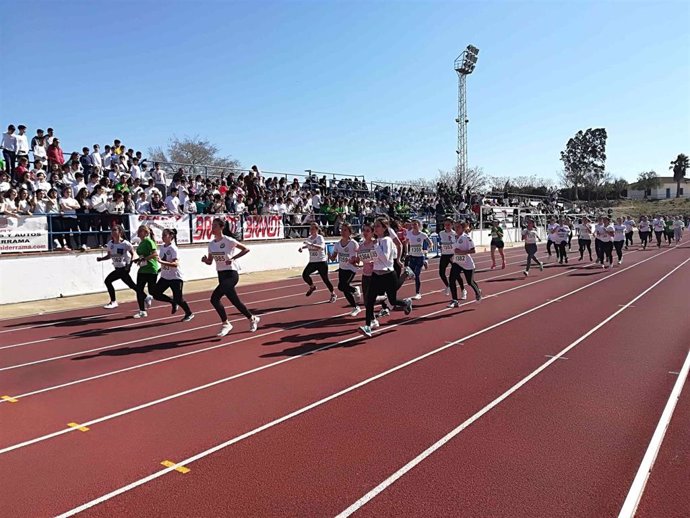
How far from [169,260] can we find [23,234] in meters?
6.12

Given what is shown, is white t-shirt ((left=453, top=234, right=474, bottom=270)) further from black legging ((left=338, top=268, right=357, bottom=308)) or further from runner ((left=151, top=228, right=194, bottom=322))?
runner ((left=151, top=228, right=194, bottom=322))

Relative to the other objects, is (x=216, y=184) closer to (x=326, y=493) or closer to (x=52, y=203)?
(x=52, y=203)

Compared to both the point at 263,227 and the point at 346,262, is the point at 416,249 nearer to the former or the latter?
the point at 346,262

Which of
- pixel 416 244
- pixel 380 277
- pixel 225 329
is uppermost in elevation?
pixel 416 244

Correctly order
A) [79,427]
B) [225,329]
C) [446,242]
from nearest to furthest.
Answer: [79,427] → [225,329] → [446,242]

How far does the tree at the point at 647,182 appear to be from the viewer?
365 feet

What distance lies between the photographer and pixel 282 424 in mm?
5551

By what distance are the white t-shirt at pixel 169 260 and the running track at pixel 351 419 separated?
1.07m

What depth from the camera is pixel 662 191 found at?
4483 inches

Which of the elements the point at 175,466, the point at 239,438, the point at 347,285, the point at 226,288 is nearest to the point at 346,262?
the point at 347,285

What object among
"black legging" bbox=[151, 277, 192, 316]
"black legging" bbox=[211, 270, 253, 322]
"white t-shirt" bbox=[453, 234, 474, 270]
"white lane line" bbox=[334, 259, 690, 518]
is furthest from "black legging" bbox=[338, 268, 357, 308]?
"white lane line" bbox=[334, 259, 690, 518]

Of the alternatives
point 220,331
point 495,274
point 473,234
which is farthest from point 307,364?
point 473,234

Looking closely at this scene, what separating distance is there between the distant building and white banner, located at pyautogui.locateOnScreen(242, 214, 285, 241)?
105002mm

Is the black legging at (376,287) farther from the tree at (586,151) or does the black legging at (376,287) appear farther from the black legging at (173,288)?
the tree at (586,151)
